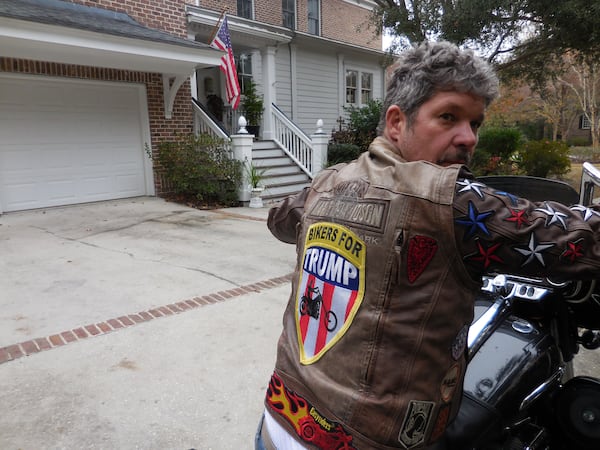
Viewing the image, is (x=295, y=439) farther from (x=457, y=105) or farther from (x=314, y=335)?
(x=457, y=105)

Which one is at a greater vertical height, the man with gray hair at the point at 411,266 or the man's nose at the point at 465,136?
the man's nose at the point at 465,136

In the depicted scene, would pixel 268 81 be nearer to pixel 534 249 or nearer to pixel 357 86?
pixel 357 86

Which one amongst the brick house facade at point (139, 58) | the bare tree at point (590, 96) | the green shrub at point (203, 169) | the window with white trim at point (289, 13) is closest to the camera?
the brick house facade at point (139, 58)

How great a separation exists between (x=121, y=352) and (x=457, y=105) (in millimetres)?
2742

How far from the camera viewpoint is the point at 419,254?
94cm

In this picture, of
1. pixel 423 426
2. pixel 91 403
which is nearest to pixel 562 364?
pixel 423 426

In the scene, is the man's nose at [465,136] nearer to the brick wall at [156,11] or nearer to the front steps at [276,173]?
the front steps at [276,173]

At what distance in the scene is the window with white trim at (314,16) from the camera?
49.1ft

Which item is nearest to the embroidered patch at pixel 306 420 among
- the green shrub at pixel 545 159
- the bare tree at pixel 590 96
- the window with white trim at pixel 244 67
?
the window with white trim at pixel 244 67

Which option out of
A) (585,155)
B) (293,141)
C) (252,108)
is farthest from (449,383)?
(585,155)

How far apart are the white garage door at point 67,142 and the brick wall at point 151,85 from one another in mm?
155

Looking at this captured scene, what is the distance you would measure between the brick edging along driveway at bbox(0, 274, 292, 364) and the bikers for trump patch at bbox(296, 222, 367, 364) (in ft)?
8.73

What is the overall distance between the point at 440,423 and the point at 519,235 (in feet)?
1.48

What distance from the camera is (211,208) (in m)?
8.67
